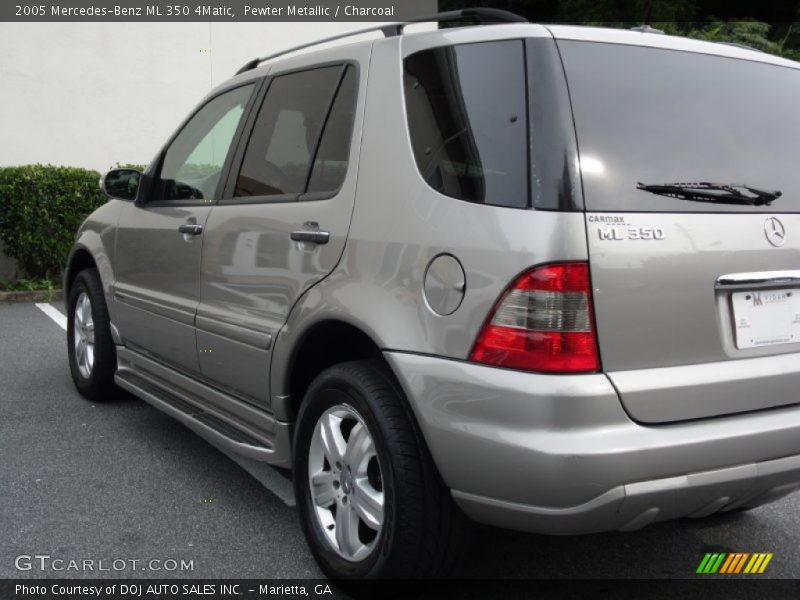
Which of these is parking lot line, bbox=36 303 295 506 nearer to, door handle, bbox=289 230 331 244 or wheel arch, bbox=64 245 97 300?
door handle, bbox=289 230 331 244

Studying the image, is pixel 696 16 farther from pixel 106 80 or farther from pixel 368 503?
pixel 368 503

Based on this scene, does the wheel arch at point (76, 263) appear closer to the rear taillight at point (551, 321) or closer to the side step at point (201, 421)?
the side step at point (201, 421)

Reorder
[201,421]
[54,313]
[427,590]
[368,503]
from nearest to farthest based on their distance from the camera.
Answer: [368,503], [427,590], [201,421], [54,313]

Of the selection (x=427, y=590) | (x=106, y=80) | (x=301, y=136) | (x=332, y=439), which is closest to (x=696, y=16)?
(x=106, y=80)

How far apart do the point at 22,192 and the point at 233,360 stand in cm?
708

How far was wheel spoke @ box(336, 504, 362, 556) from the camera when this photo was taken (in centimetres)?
279

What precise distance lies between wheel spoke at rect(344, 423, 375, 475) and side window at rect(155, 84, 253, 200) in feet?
4.82

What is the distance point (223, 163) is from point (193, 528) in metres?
1.53

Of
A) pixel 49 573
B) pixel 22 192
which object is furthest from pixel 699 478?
pixel 22 192

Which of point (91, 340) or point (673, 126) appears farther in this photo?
point (91, 340)

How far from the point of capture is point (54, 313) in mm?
8773

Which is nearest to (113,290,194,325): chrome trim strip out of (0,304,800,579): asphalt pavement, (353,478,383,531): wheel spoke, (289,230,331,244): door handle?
(0,304,800,579): asphalt pavement

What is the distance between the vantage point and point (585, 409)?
2.19m

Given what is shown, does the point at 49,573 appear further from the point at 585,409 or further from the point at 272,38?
the point at 272,38
